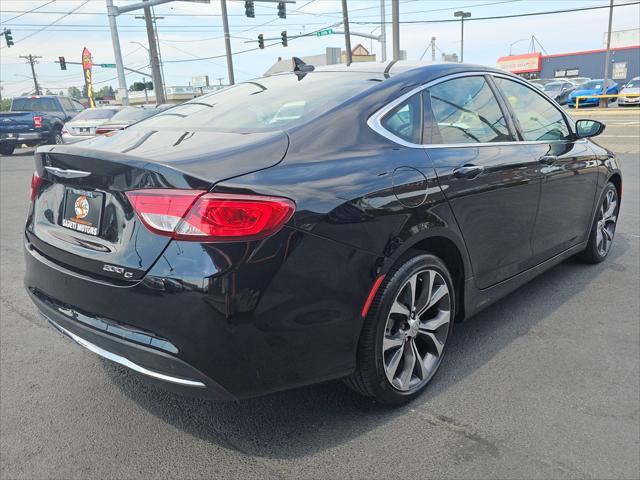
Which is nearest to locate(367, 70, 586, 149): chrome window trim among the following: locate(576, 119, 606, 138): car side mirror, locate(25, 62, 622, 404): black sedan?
locate(25, 62, 622, 404): black sedan

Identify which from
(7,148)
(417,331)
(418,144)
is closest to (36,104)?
(7,148)

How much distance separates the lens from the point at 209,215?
6.28ft

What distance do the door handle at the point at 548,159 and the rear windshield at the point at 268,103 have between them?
1.32 m

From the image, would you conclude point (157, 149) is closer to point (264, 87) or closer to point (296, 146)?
point (296, 146)

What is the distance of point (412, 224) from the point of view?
2457mm

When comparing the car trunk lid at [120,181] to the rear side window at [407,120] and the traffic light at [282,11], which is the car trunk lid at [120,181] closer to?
the rear side window at [407,120]

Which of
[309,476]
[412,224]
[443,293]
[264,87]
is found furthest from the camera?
[264,87]

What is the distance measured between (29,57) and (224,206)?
92.5 metres

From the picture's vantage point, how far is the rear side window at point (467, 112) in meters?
2.90

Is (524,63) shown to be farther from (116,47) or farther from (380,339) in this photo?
(380,339)

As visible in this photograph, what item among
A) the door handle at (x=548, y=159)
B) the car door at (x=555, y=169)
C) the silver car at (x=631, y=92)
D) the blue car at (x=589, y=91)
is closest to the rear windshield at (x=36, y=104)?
the car door at (x=555, y=169)

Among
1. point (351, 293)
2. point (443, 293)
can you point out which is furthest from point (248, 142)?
point (443, 293)

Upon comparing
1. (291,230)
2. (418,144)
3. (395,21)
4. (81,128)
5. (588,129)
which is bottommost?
(81,128)

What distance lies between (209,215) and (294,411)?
1.17m
